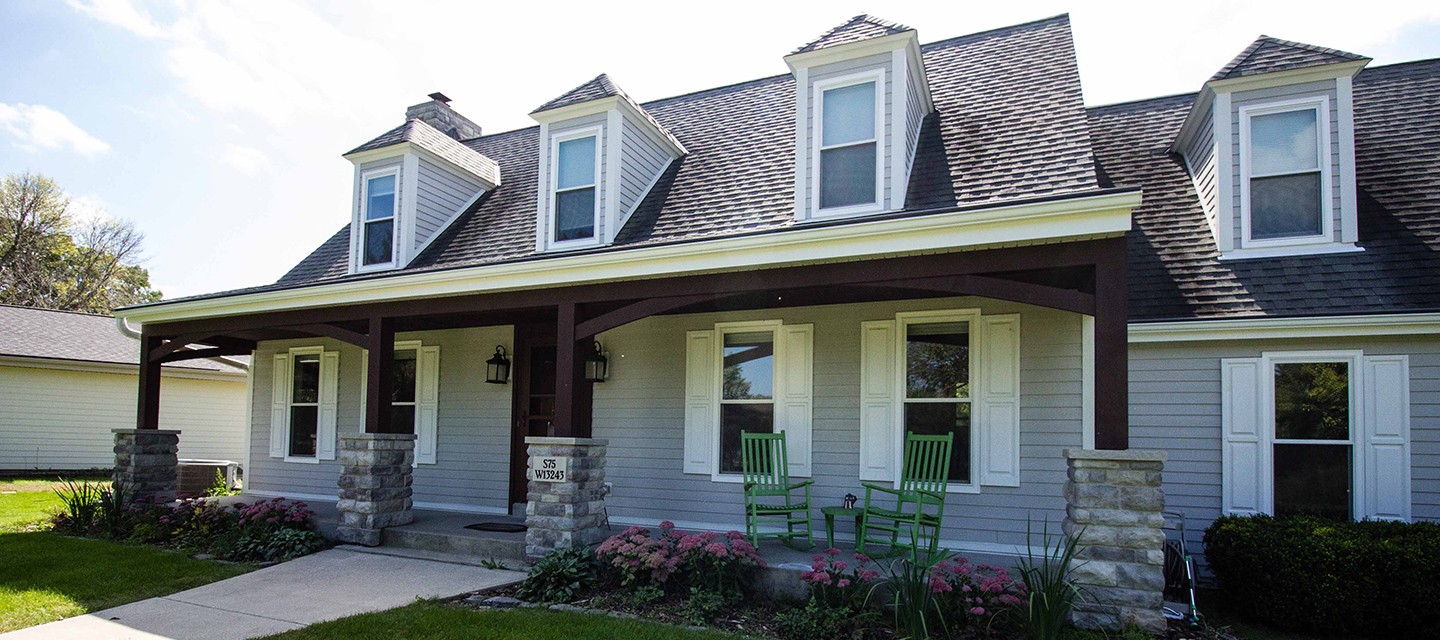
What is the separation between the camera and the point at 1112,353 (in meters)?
4.78

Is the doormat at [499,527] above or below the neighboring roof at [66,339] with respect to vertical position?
below

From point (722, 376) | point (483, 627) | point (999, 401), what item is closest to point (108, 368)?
point (722, 376)

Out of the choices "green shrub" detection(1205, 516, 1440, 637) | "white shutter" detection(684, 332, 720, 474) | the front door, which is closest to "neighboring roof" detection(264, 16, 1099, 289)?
the front door

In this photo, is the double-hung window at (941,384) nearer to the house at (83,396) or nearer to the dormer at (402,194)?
the dormer at (402,194)

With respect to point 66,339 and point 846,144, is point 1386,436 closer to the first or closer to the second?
point 846,144

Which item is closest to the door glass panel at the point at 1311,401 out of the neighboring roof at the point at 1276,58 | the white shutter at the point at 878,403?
the neighboring roof at the point at 1276,58

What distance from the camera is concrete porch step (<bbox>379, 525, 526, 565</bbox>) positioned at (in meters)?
6.68

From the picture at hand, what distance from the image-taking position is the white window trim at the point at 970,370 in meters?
6.55

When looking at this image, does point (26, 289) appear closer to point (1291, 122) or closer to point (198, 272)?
point (198, 272)

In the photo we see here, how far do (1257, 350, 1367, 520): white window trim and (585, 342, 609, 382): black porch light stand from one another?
5.86m

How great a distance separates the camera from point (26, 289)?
85.1 feet

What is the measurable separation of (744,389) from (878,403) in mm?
1335

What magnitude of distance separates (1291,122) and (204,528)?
426 inches

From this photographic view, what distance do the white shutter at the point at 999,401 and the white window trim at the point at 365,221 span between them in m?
6.70
